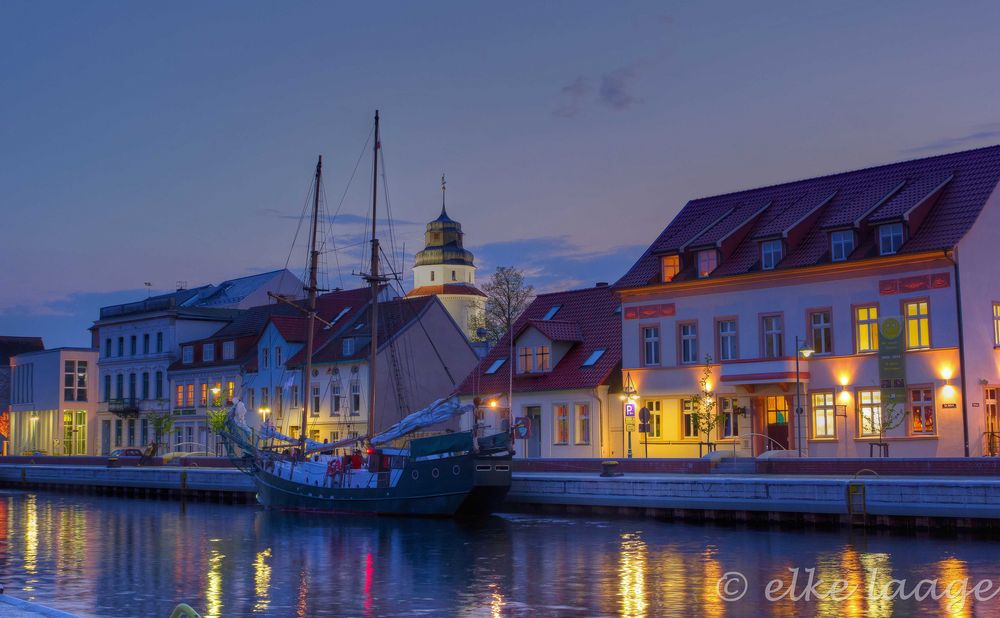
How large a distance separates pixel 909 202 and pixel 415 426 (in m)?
22.7

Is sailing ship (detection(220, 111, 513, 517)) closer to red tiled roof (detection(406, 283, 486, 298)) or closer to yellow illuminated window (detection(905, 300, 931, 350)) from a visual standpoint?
yellow illuminated window (detection(905, 300, 931, 350))

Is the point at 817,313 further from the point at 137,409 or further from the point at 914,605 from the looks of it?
the point at 137,409

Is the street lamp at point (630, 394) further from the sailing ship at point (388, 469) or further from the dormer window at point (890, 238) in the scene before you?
the dormer window at point (890, 238)

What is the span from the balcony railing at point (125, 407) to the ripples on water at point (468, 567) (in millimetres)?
54093

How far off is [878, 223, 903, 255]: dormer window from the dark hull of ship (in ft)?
57.7

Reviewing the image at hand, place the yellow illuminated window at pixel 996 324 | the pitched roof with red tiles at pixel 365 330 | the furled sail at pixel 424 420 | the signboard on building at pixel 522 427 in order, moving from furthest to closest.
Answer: the pitched roof with red tiles at pixel 365 330 → the furled sail at pixel 424 420 → the signboard on building at pixel 522 427 → the yellow illuminated window at pixel 996 324

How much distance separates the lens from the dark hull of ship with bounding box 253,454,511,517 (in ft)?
170

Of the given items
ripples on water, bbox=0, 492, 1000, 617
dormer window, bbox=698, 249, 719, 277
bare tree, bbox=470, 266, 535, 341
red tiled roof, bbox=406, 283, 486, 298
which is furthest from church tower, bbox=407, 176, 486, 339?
ripples on water, bbox=0, 492, 1000, 617

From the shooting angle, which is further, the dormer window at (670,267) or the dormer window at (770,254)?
the dormer window at (670,267)

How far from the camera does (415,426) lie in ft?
188

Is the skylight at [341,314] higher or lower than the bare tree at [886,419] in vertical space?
Answer: higher

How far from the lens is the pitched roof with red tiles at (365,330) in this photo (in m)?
83.9

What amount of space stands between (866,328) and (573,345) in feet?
60.2

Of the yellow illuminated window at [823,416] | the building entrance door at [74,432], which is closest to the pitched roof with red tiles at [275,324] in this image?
the building entrance door at [74,432]
